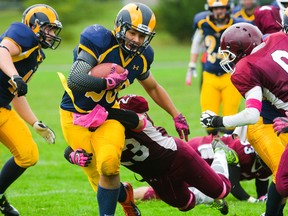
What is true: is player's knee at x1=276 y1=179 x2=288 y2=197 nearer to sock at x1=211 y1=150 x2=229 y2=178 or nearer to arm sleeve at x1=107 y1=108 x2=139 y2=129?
sock at x1=211 y1=150 x2=229 y2=178

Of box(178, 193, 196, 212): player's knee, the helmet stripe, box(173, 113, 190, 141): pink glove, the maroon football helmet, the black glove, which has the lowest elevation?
box(178, 193, 196, 212): player's knee

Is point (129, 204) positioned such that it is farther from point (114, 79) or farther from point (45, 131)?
point (114, 79)

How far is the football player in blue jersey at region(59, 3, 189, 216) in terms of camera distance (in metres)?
4.06

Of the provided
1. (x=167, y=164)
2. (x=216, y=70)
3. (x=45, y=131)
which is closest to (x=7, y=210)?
(x=45, y=131)

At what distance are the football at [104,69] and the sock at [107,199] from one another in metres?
0.68

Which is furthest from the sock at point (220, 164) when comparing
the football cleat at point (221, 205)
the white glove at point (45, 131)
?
the white glove at point (45, 131)

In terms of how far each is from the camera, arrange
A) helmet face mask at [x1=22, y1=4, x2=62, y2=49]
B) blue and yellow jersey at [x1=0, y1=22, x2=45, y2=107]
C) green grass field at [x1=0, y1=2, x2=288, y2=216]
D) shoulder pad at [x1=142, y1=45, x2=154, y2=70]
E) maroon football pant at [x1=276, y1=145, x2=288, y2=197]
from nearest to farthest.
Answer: maroon football pant at [x1=276, y1=145, x2=288, y2=197] < shoulder pad at [x1=142, y1=45, x2=154, y2=70] < blue and yellow jersey at [x1=0, y1=22, x2=45, y2=107] < helmet face mask at [x1=22, y1=4, x2=62, y2=49] < green grass field at [x1=0, y1=2, x2=288, y2=216]

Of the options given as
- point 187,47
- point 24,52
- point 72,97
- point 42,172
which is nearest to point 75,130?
point 72,97

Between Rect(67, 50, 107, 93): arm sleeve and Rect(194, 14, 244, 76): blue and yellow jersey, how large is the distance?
11.4 feet

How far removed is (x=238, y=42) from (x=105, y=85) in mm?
930

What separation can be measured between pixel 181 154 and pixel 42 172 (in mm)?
2866

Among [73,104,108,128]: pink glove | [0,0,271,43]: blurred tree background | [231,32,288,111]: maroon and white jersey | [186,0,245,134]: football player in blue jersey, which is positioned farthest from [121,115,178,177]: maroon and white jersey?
[0,0,271,43]: blurred tree background

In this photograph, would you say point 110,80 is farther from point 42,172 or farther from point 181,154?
point 42,172

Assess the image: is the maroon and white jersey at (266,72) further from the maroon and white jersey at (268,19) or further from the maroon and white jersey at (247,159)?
the maroon and white jersey at (268,19)
